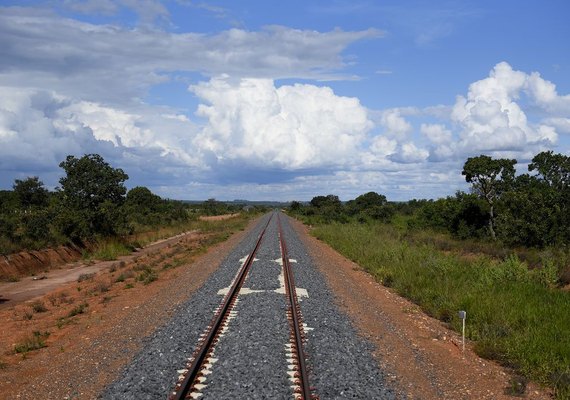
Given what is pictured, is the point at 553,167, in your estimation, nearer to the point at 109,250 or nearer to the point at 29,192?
the point at 109,250

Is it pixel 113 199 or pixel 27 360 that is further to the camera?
pixel 113 199

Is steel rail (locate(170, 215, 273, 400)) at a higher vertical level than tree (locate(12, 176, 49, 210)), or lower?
lower

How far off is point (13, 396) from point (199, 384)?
8.60ft

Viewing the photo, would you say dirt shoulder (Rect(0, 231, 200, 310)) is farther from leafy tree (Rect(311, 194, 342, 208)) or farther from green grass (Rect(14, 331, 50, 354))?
leafy tree (Rect(311, 194, 342, 208))

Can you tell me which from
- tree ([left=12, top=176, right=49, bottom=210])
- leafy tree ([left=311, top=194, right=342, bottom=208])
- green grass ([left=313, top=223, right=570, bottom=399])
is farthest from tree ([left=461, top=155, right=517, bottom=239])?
leafy tree ([left=311, top=194, right=342, bottom=208])

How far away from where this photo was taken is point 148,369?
770 cm

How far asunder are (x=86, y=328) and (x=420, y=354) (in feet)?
23.6

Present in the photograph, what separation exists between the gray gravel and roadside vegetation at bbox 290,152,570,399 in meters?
2.52

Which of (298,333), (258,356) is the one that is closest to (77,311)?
(298,333)

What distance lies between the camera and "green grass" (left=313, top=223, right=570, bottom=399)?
26.9 ft

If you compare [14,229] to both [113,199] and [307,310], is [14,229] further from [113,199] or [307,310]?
[307,310]

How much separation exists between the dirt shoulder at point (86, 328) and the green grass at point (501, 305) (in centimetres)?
646

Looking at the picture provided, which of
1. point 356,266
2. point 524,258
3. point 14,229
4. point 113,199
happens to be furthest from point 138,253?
point 524,258

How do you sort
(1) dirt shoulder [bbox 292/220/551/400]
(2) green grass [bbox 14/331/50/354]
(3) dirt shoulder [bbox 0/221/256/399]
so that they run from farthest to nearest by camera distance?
(2) green grass [bbox 14/331/50/354], (3) dirt shoulder [bbox 0/221/256/399], (1) dirt shoulder [bbox 292/220/551/400]
